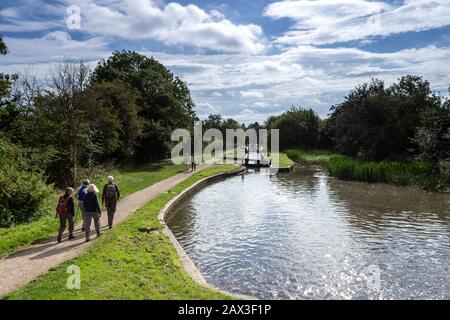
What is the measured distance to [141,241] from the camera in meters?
11.6

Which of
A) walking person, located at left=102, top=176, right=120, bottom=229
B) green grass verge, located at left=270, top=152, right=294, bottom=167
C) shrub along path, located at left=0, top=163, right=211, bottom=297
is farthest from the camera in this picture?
green grass verge, located at left=270, top=152, right=294, bottom=167

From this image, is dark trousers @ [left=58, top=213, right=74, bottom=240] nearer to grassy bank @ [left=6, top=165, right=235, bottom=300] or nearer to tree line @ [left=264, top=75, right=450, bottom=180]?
grassy bank @ [left=6, top=165, right=235, bottom=300]

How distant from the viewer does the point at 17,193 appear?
13805 mm

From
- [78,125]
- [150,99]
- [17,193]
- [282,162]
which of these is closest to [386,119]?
[282,162]

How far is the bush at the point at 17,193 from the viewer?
13250 mm

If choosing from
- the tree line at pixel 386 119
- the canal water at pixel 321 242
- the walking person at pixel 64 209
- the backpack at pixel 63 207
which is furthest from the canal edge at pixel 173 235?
the tree line at pixel 386 119

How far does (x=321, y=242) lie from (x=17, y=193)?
10271 mm

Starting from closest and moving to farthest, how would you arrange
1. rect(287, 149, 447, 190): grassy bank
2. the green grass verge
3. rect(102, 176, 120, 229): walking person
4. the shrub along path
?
the shrub along path, rect(102, 176, 120, 229): walking person, rect(287, 149, 447, 190): grassy bank, the green grass verge

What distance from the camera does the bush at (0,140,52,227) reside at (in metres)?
13.2

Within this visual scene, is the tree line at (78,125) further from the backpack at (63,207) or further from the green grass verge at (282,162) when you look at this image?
the green grass verge at (282,162)

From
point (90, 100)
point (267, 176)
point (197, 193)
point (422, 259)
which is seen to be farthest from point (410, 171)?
point (90, 100)

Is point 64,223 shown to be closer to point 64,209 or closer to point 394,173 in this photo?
point 64,209

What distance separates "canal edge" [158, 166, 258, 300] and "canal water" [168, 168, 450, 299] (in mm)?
510

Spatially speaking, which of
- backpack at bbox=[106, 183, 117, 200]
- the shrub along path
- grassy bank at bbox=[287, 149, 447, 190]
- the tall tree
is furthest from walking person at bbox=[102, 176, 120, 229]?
the tall tree
